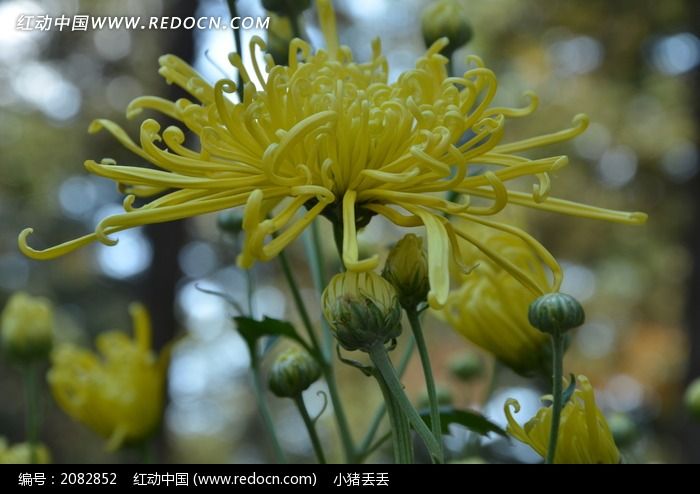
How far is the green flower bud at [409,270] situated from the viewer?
0.72 metres

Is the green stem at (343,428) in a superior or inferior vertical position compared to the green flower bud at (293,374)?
inferior

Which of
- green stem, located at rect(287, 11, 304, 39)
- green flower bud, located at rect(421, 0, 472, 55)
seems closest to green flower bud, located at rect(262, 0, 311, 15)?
green stem, located at rect(287, 11, 304, 39)

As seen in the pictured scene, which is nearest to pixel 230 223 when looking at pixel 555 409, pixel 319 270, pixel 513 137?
pixel 319 270

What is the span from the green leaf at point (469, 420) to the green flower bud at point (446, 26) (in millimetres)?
409

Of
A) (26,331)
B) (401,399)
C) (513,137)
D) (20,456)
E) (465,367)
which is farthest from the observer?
(513,137)

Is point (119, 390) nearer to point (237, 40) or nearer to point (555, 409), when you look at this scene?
point (237, 40)

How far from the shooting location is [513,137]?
5742 millimetres

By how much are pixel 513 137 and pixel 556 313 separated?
515 centimetres

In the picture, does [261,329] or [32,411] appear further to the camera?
[32,411]

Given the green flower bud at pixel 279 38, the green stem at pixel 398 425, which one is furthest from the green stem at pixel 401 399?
the green flower bud at pixel 279 38

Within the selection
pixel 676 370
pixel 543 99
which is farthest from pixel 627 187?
pixel 676 370

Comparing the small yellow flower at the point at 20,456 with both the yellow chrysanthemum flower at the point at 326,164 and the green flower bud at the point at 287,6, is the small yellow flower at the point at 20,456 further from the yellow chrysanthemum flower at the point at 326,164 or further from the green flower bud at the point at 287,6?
the green flower bud at the point at 287,6

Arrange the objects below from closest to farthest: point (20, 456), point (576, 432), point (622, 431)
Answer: point (576, 432), point (20, 456), point (622, 431)

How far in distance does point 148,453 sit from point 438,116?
0.70 m
